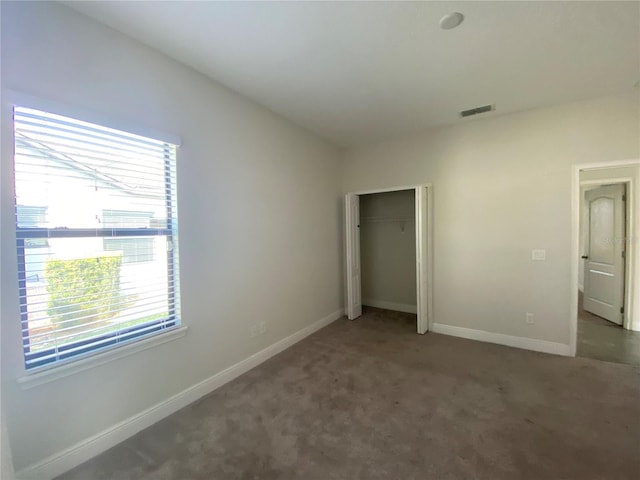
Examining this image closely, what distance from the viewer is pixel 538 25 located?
1816 millimetres

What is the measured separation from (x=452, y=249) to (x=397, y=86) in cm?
221

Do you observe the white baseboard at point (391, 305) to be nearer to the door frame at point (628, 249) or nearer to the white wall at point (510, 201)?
the white wall at point (510, 201)

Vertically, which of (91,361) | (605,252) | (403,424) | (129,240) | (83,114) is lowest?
(403,424)

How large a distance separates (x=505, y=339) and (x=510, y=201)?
1713mm

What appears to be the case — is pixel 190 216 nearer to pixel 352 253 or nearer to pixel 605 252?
pixel 352 253

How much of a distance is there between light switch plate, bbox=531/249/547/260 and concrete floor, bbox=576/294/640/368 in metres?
1.13

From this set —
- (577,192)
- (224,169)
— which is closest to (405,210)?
(577,192)

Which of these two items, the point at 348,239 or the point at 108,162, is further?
the point at 348,239

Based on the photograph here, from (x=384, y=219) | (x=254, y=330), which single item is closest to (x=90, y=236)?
(x=254, y=330)

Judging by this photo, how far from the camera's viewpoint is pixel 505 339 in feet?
10.8

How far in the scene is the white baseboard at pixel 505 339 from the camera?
304 cm

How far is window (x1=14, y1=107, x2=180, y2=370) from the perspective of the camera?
1.51m

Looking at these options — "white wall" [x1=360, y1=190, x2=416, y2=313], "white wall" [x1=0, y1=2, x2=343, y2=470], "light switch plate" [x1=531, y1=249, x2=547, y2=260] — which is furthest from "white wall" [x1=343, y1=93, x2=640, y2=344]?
"white wall" [x1=0, y1=2, x2=343, y2=470]

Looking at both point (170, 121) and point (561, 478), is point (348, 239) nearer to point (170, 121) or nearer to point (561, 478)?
point (170, 121)
